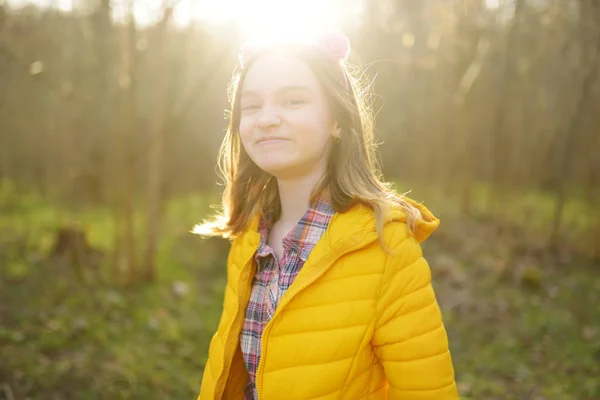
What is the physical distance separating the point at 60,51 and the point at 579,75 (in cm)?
639

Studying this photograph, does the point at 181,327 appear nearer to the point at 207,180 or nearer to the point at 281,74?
the point at 281,74

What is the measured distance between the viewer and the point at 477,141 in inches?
407

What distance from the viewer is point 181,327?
4.43 m

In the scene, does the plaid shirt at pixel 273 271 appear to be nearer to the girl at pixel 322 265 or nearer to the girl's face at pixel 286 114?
the girl at pixel 322 265

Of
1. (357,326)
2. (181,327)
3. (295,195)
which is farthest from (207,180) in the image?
(357,326)

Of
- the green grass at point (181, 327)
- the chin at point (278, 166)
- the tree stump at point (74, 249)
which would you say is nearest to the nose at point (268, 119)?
the chin at point (278, 166)

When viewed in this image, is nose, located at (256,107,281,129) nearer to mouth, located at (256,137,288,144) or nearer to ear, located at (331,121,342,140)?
mouth, located at (256,137,288,144)

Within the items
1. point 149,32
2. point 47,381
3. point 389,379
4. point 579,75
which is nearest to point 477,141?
point 579,75

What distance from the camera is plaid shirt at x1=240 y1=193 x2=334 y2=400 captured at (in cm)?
156

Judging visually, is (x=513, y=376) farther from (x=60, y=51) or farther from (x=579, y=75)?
(x=60, y=51)

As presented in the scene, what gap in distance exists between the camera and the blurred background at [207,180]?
12.7 ft

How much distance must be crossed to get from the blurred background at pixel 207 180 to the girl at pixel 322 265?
0.24 meters

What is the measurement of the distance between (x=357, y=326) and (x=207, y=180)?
8.36 m

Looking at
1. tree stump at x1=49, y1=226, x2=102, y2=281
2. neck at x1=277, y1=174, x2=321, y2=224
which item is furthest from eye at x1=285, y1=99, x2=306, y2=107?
tree stump at x1=49, y1=226, x2=102, y2=281
